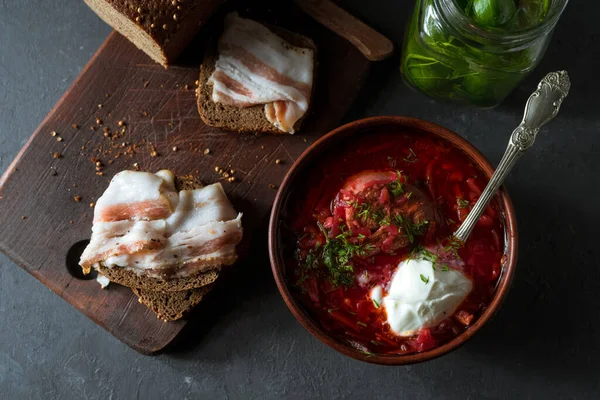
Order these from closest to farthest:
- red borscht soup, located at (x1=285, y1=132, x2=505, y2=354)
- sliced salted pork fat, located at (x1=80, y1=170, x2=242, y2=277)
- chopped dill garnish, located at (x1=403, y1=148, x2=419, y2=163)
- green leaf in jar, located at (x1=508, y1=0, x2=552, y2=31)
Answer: green leaf in jar, located at (x1=508, y1=0, x2=552, y2=31) → red borscht soup, located at (x1=285, y1=132, x2=505, y2=354) → chopped dill garnish, located at (x1=403, y1=148, x2=419, y2=163) → sliced salted pork fat, located at (x1=80, y1=170, x2=242, y2=277)

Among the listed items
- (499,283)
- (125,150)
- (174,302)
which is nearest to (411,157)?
(499,283)

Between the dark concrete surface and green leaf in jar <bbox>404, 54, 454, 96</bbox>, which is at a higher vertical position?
green leaf in jar <bbox>404, 54, 454, 96</bbox>

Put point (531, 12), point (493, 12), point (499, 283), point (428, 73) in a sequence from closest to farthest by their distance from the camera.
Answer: point (493, 12) → point (531, 12) → point (499, 283) → point (428, 73)

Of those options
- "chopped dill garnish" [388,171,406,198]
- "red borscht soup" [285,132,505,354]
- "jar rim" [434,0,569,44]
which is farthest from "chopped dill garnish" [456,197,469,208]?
"jar rim" [434,0,569,44]

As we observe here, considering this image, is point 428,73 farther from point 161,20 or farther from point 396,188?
point 161,20

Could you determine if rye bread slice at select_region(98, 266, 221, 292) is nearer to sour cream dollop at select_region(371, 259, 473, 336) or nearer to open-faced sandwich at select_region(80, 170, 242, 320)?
open-faced sandwich at select_region(80, 170, 242, 320)

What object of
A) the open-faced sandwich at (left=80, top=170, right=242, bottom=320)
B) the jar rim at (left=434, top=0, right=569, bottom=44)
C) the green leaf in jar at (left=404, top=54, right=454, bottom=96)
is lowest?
the open-faced sandwich at (left=80, top=170, right=242, bottom=320)

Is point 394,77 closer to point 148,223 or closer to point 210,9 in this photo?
point 210,9
